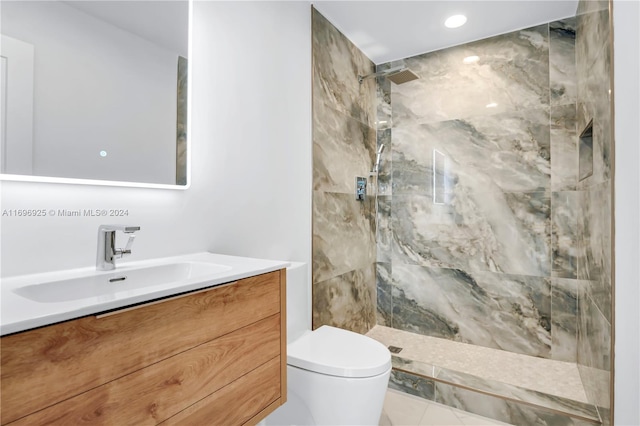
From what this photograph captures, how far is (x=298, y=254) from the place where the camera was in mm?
1962

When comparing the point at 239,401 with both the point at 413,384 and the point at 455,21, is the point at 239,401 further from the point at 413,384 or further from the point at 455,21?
the point at 455,21

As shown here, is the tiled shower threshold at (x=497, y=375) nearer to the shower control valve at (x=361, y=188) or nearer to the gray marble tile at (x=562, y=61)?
the shower control valve at (x=361, y=188)

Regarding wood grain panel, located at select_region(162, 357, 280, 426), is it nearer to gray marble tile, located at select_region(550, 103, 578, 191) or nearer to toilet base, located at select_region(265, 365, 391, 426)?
toilet base, located at select_region(265, 365, 391, 426)

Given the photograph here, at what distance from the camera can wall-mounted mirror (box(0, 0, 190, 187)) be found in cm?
95

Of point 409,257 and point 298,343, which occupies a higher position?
point 409,257

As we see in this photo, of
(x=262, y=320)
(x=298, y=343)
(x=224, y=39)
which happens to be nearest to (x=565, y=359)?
(x=298, y=343)

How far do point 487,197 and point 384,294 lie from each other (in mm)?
1117

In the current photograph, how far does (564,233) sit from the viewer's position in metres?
2.22

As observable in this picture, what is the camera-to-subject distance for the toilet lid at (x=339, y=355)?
138cm

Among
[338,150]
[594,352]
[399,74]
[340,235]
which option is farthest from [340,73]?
[594,352]

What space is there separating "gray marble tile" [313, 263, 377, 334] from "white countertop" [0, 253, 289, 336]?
1010mm
